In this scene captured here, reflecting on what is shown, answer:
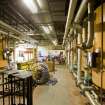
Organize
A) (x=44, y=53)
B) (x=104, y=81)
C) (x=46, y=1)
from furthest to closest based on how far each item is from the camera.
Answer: (x=44, y=53)
(x=46, y=1)
(x=104, y=81)

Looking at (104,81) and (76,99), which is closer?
(104,81)

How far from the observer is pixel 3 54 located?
27.7ft

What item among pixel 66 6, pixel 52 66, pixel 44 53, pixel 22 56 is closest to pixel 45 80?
pixel 66 6

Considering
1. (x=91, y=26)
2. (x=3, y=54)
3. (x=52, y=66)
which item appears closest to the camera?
(x=91, y=26)

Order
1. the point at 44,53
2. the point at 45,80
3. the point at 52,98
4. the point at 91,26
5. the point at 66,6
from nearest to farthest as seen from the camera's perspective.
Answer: the point at 91,26
the point at 66,6
the point at 52,98
the point at 45,80
the point at 44,53

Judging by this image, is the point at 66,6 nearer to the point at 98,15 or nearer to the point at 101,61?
the point at 98,15

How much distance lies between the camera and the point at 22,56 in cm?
1639

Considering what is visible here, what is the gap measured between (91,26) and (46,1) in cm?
159

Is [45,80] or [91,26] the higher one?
[91,26]

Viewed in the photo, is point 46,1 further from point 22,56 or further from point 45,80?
point 22,56

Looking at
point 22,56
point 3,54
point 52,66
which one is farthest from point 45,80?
point 22,56

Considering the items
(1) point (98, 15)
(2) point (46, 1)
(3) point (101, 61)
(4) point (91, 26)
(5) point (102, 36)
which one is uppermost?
(2) point (46, 1)

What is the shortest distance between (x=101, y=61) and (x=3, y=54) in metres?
6.24

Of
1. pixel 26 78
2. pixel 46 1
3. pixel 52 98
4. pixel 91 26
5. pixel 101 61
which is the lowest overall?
pixel 52 98
